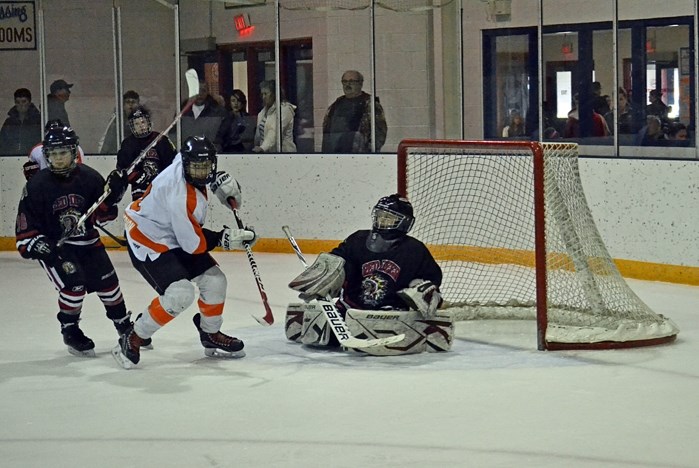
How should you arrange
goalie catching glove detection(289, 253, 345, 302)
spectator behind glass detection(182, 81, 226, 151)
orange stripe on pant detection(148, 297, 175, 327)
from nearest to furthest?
orange stripe on pant detection(148, 297, 175, 327) → goalie catching glove detection(289, 253, 345, 302) → spectator behind glass detection(182, 81, 226, 151)

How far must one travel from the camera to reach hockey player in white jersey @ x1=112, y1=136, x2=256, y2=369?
4852mm

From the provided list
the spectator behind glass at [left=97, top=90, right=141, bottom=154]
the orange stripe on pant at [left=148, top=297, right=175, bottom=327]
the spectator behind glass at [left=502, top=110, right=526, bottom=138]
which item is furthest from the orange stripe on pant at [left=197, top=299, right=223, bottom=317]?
the spectator behind glass at [left=97, top=90, right=141, bottom=154]

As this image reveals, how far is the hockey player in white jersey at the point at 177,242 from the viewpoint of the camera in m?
4.85

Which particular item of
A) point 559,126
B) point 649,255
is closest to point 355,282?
point 649,255

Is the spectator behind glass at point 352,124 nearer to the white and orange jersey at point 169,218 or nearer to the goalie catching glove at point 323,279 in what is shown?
the goalie catching glove at point 323,279

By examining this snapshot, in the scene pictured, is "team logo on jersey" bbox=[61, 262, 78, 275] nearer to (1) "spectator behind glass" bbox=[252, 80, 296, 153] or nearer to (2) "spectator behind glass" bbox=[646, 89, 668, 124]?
(2) "spectator behind glass" bbox=[646, 89, 668, 124]

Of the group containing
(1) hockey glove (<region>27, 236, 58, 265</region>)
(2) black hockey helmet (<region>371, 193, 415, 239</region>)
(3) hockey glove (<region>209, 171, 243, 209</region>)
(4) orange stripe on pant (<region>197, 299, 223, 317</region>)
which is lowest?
(4) orange stripe on pant (<region>197, 299, 223, 317</region>)

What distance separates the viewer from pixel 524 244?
7.21 metres

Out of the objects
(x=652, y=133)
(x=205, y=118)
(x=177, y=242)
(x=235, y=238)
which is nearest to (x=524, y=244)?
(x=652, y=133)

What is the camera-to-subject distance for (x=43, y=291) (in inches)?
284

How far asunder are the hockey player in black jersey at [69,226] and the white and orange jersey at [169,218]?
0.30 m

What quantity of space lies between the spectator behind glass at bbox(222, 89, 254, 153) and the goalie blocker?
421 centimetres

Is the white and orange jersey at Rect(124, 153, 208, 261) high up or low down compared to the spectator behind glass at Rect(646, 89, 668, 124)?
down

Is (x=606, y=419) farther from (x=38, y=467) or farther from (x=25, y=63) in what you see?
(x=25, y=63)
